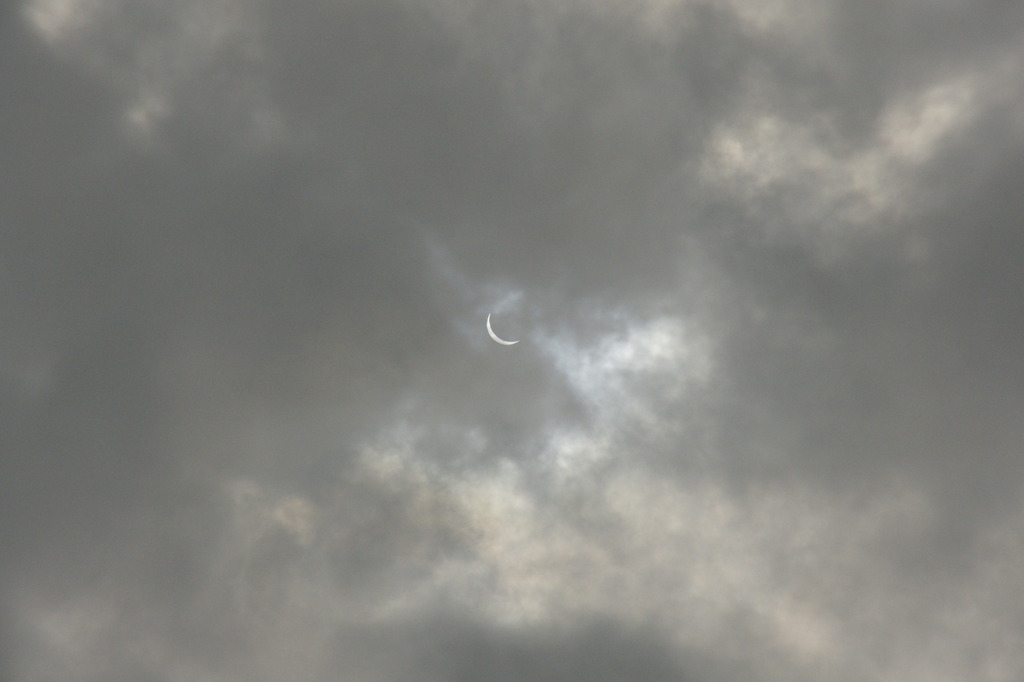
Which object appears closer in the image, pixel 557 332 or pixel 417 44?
pixel 417 44

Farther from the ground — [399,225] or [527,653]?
[399,225]

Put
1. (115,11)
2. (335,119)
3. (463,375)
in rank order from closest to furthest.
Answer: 1. (115,11)
2. (335,119)
3. (463,375)

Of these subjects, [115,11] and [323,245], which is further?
[323,245]

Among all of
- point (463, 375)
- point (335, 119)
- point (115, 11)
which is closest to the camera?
point (115, 11)

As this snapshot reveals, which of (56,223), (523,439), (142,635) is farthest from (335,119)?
(142,635)

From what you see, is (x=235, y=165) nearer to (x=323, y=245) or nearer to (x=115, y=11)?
(x=323, y=245)

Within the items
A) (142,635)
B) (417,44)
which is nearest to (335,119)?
(417,44)

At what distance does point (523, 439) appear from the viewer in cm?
8194

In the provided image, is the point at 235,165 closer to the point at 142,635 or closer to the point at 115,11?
the point at 115,11

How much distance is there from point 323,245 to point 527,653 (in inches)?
1887

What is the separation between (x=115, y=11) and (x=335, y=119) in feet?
71.7

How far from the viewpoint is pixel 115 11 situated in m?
73.1

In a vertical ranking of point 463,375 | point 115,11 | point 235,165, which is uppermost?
point 115,11

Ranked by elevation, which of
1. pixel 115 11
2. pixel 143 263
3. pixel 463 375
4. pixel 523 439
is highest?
pixel 115 11
